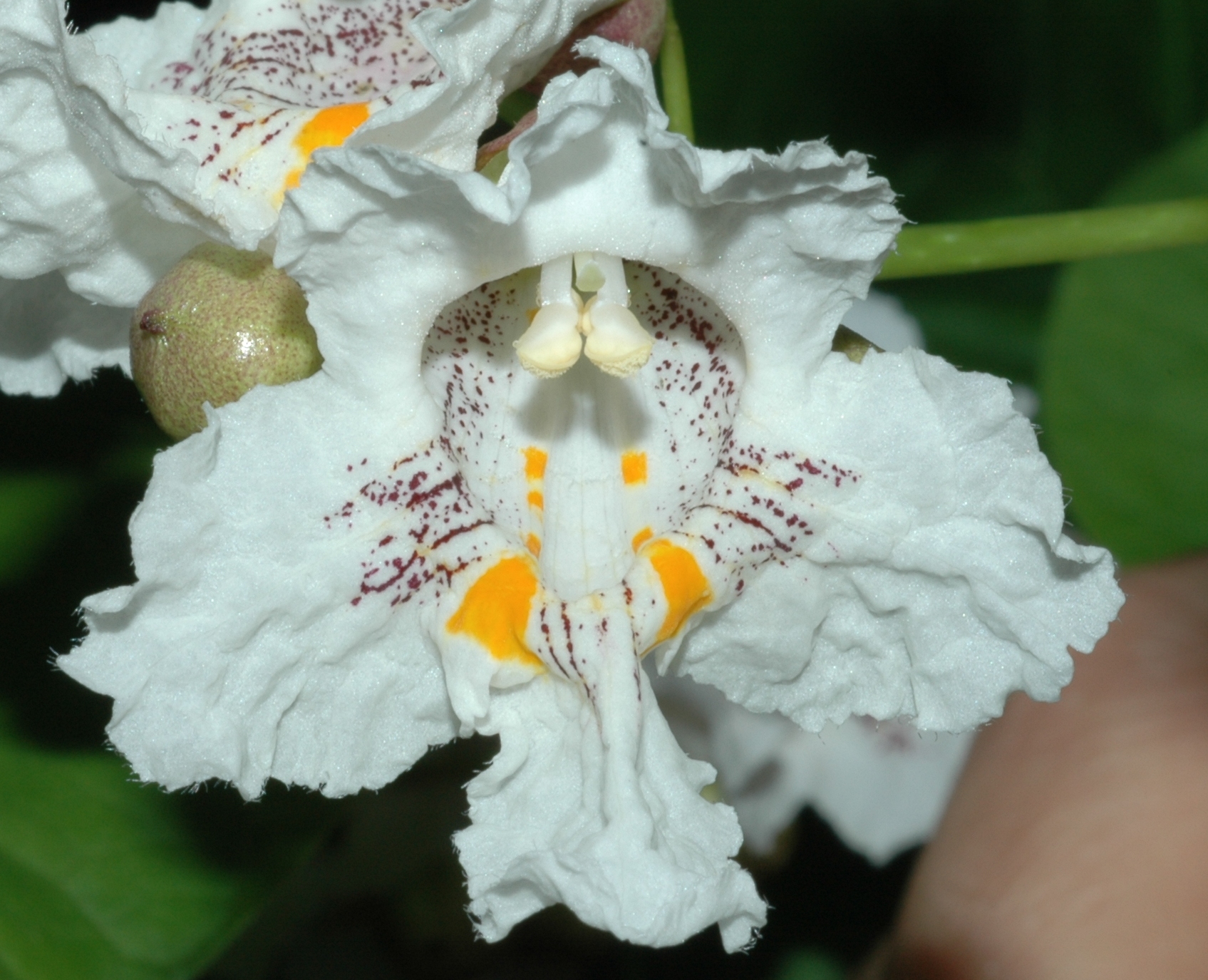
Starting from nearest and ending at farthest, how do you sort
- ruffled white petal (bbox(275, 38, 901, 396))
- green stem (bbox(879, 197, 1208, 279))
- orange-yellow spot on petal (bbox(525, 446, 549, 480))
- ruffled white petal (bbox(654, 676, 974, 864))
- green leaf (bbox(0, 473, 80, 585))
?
1. ruffled white petal (bbox(275, 38, 901, 396))
2. orange-yellow spot on petal (bbox(525, 446, 549, 480))
3. green stem (bbox(879, 197, 1208, 279))
4. green leaf (bbox(0, 473, 80, 585))
5. ruffled white petal (bbox(654, 676, 974, 864))

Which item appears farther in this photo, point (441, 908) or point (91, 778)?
point (441, 908)

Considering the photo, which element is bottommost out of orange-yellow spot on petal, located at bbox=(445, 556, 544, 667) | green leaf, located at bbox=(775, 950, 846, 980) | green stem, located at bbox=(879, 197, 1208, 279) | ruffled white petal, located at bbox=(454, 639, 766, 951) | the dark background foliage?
green leaf, located at bbox=(775, 950, 846, 980)

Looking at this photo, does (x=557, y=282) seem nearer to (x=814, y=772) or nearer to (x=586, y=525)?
(x=586, y=525)

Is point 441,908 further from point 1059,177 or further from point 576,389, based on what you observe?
point 1059,177

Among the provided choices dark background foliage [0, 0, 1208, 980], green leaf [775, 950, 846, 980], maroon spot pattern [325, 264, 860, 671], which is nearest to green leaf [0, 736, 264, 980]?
dark background foliage [0, 0, 1208, 980]

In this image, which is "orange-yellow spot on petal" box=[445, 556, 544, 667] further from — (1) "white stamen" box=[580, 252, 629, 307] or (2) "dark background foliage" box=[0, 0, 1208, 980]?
(2) "dark background foliage" box=[0, 0, 1208, 980]

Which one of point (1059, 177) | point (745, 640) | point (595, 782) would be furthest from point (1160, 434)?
point (595, 782)
